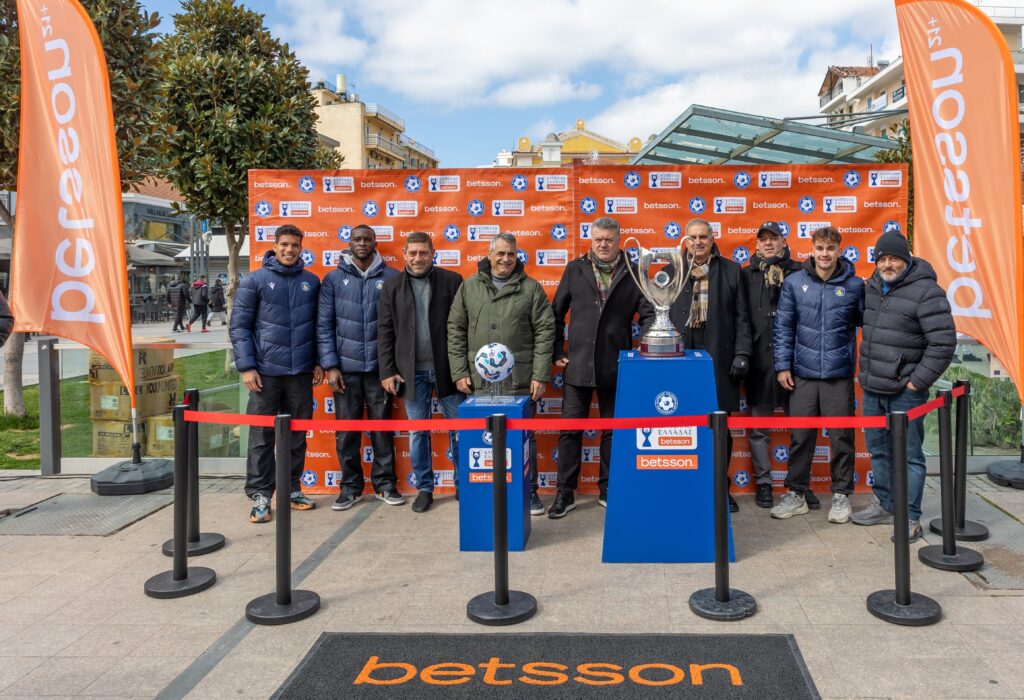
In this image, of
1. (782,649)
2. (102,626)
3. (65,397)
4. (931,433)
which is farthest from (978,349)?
(65,397)

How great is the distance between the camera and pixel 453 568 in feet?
14.8

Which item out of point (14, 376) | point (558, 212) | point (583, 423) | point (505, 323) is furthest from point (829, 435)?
point (14, 376)

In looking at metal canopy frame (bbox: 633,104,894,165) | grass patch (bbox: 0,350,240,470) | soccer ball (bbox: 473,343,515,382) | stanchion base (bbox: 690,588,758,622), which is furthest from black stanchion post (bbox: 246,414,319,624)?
metal canopy frame (bbox: 633,104,894,165)

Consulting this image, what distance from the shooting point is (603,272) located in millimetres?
5477

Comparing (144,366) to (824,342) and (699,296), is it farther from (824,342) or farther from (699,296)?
(824,342)

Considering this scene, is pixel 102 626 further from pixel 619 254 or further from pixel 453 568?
pixel 619 254

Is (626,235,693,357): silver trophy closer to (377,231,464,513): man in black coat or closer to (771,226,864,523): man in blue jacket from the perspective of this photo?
(771,226,864,523): man in blue jacket

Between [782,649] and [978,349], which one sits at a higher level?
[978,349]

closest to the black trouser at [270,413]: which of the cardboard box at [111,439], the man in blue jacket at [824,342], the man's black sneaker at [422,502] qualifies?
the man's black sneaker at [422,502]

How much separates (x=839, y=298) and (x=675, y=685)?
10.3ft

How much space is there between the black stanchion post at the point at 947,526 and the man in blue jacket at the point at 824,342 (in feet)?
2.68

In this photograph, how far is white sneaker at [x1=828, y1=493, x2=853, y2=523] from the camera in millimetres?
5215

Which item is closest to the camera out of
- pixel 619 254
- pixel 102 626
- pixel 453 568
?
pixel 102 626

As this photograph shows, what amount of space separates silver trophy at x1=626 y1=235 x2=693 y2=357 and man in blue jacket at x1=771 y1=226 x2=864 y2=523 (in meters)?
0.81
